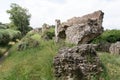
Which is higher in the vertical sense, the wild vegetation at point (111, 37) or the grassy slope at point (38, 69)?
the wild vegetation at point (111, 37)

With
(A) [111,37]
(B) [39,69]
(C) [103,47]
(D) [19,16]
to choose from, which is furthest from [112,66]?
(D) [19,16]

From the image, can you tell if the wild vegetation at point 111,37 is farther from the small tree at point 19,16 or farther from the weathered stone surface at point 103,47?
the small tree at point 19,16

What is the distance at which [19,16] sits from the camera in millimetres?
52875

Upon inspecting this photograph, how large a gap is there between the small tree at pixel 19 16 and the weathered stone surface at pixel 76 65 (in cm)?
3569

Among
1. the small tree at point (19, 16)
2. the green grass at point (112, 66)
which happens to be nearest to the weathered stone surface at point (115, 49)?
the green grass at point (112, 66)

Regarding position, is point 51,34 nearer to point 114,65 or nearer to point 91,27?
point 91,27

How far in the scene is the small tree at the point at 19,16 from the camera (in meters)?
52.2

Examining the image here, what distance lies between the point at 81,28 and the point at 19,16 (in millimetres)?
29219

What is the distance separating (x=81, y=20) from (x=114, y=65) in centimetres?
813

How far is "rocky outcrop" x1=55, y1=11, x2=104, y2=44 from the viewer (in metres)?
25.3

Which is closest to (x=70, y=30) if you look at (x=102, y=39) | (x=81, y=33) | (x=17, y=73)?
(x=81, y=33)

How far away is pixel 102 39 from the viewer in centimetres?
3164

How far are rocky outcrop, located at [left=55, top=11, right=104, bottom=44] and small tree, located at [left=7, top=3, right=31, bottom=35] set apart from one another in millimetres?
25255

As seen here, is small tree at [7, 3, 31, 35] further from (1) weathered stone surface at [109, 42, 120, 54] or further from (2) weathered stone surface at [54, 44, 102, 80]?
(2) weathered stone surface at [54, 44, 102, 80]
